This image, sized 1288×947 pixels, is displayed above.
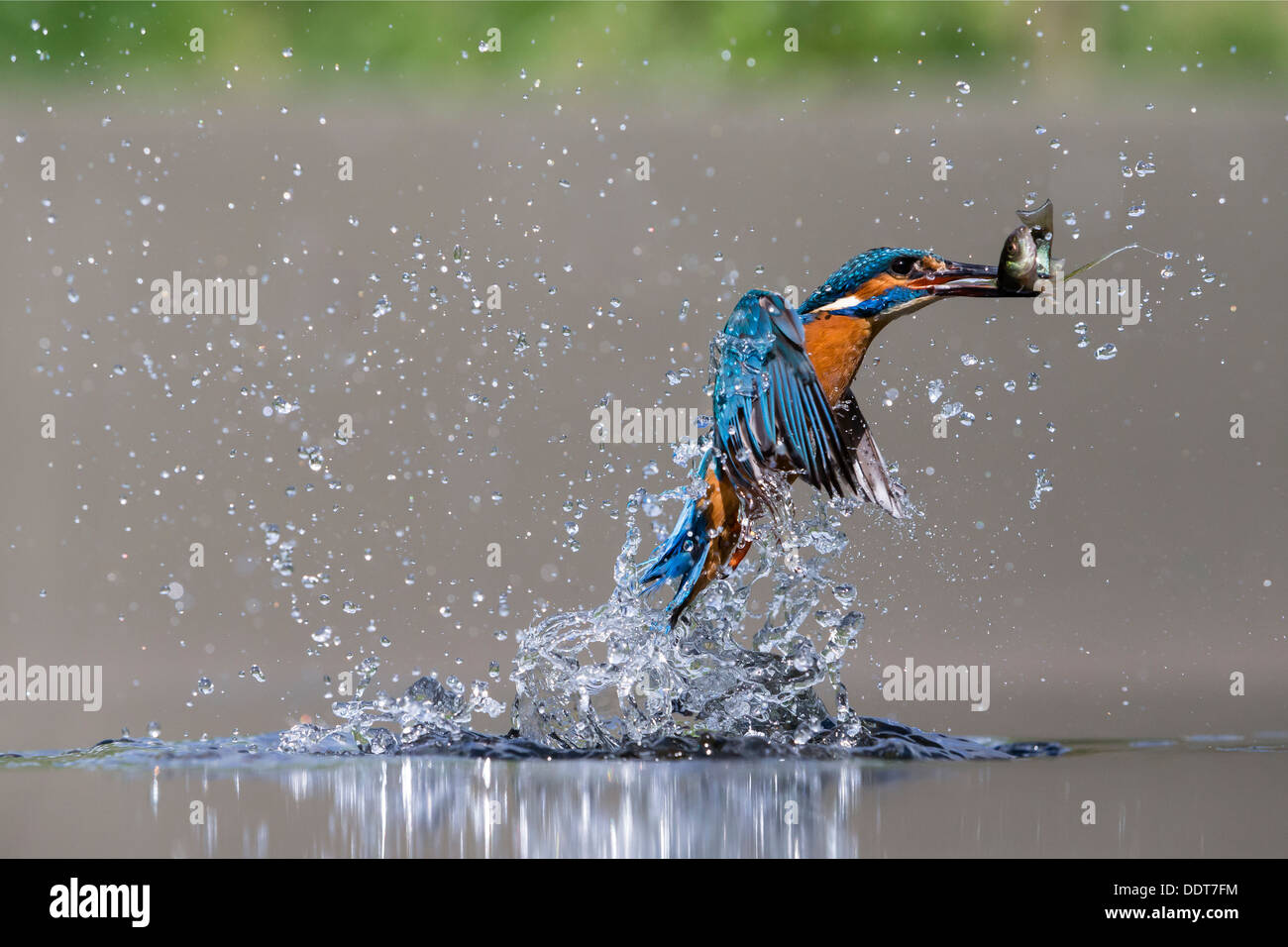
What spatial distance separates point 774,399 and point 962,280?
1.19ft


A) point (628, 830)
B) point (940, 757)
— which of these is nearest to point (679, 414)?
point (940, 757)

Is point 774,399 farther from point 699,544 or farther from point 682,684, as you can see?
point 682,684

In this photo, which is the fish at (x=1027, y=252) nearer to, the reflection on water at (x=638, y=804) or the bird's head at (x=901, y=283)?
the bird's head at (x=901, y=283)

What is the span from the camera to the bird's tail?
2316mm

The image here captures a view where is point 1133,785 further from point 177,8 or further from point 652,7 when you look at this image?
point 177,8

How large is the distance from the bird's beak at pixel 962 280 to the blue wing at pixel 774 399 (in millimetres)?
228

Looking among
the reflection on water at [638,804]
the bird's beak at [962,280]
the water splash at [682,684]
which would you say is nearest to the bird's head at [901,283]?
the bird's beak at [962,280]

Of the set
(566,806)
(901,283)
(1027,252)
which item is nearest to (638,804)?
(566,806)

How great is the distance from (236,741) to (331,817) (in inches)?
34.7

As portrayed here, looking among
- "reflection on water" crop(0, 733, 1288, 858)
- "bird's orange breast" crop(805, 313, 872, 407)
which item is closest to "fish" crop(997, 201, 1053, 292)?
"bird's orange breast" crop(805, 313, 872, 407)

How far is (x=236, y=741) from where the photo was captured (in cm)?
252

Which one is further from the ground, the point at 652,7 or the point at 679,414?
the point at 652,7

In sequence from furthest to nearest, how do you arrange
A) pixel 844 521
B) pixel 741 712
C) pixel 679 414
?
pixel 679 414 < pixel 844 521 < pixel 741 712

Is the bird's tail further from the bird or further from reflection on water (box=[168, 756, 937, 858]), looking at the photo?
reflection on water (box=[168, 756, 937, 858])
